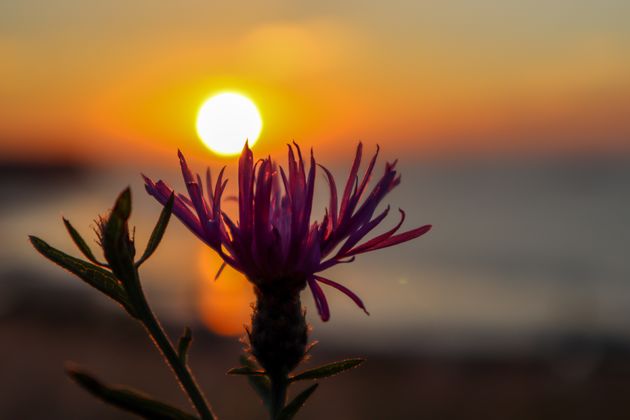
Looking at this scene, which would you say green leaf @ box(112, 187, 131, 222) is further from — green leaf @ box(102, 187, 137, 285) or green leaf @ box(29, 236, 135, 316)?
green leaf @ box(29, 236, 135, 316)

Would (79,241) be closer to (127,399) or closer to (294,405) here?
(127,399)

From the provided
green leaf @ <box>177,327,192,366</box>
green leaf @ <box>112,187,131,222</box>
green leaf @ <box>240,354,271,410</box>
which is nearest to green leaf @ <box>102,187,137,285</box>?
green leaf @ <box>112,187,131,222</box>

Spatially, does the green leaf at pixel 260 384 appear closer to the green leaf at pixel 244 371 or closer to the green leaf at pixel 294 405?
the green leaf at pixel 244 371

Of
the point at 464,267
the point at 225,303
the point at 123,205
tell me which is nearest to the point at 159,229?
the point at 123,205

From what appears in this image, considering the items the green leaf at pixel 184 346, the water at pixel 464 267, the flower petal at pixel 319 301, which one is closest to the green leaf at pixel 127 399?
the green leaf at pixel 184 346

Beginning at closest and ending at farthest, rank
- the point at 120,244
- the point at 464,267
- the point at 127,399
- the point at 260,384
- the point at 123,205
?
1. the point at 127,399
2. the point at 123,205
3. the point at 120,244
4. the point at 260,384
5. the point at 464,267

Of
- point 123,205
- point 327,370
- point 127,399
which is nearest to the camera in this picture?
point 127,399
